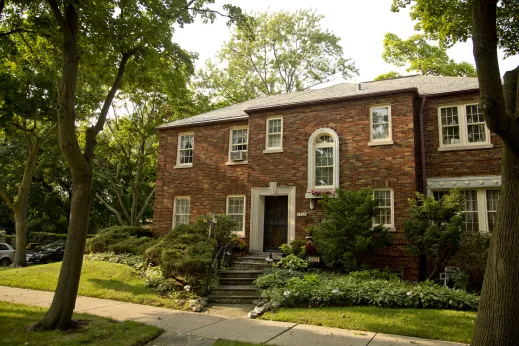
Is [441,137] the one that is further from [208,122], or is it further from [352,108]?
[208,122]

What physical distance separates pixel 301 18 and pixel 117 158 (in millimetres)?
18949

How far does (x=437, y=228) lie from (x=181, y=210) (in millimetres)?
11091

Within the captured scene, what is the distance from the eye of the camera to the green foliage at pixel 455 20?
396 inches

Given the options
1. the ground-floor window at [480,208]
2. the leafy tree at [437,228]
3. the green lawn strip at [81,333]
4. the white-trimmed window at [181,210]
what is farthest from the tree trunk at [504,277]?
the white-trimmed window at [181,210]

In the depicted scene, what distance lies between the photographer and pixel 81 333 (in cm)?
664

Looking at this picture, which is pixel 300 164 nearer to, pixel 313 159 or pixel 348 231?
pixel 313 159

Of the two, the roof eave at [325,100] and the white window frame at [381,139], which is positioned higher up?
the roof eave at [325,100]

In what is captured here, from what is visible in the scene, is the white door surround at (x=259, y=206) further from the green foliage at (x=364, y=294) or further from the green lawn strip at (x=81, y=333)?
the green lawn strip at (x=81, y=333)

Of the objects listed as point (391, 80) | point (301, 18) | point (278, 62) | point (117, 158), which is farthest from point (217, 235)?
point (301, 18)

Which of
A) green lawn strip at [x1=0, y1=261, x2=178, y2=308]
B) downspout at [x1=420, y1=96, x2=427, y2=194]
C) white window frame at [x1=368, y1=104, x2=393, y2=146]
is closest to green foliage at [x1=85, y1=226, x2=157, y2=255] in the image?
green lawn strip at [x1=0, y1=261, x2=178, y2=308]


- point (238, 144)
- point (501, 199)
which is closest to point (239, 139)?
point (238, 144)

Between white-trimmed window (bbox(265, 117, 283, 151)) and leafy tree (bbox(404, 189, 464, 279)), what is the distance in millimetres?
5942

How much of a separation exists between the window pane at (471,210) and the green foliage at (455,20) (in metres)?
4.52

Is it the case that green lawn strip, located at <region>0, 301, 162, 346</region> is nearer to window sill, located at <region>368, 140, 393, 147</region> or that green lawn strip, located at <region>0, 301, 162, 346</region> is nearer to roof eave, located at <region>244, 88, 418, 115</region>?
window sill, located at <region>368, 140, 393, 147</region>
